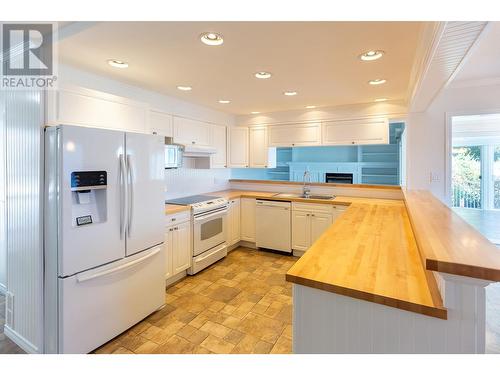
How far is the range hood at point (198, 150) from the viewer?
3.50m

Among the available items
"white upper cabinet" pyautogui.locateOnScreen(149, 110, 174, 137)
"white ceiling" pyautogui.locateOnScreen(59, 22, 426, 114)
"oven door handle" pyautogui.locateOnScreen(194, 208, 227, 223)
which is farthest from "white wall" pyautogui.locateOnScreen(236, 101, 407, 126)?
"oven door handle" pyautogui.locateOnScreen(194, 208, 227, 223)

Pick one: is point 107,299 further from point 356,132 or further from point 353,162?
point 353,162

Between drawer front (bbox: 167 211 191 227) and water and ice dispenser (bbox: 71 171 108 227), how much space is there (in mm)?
953

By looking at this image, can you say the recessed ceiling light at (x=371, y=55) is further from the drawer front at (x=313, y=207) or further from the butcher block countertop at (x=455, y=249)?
the drawer front at (x=313, y=207)

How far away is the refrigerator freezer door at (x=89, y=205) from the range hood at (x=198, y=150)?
1435 mm

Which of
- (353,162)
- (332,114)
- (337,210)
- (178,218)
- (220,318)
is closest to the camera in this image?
(220,318)

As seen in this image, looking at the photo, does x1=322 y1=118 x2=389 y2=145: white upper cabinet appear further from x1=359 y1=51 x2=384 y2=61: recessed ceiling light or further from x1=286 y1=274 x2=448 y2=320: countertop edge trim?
x1=286 y1=274 x2=448 y2=320: countertop edge trim

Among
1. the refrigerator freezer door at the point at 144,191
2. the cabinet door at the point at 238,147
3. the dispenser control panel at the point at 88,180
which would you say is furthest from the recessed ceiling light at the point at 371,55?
the cabinet door at the point at 238,147

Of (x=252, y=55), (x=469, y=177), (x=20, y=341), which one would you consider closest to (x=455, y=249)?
(x=252, y=55)

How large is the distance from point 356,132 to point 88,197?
3.54 meters

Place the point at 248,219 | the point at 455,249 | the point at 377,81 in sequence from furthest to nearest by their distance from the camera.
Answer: the point at 248,219
the point at 377,81
the point at 455,249

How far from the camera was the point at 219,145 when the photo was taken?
4.39m
